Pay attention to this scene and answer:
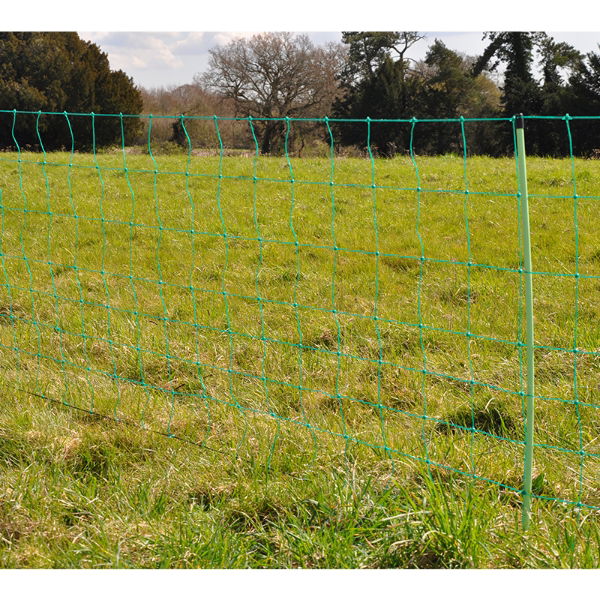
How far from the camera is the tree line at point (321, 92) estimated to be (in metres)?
23.3

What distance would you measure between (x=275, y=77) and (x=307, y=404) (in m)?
25.9

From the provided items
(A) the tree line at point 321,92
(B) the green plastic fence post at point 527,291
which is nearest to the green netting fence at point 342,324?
(B) the green plastic fence post at point 527,291

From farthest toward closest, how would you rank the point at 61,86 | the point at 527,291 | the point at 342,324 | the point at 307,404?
the point at 61,86 → the point at 342,324 → the point at 307,404 → the point at 527,291

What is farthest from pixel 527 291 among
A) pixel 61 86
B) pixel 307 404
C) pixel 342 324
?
pixel 61 86

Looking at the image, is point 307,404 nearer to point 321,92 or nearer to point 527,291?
point 527,291

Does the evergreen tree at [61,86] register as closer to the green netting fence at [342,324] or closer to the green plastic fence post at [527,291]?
the green netting fence at [342,324]

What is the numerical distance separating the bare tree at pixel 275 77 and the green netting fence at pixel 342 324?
19895 mm

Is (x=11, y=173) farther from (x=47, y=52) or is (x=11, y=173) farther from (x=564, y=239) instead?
(x=47, y=52)

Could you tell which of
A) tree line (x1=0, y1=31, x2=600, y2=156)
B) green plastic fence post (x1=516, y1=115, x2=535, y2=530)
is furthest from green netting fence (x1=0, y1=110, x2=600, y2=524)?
tree line (x1=0, y1=31, x2=600, y2=156)

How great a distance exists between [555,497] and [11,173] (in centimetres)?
1067

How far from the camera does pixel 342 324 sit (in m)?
4.56

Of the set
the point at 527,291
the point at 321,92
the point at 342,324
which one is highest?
the point at 321,92

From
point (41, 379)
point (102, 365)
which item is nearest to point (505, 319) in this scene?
Result: point (102, 365)

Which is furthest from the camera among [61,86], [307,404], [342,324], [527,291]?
[61,86]
